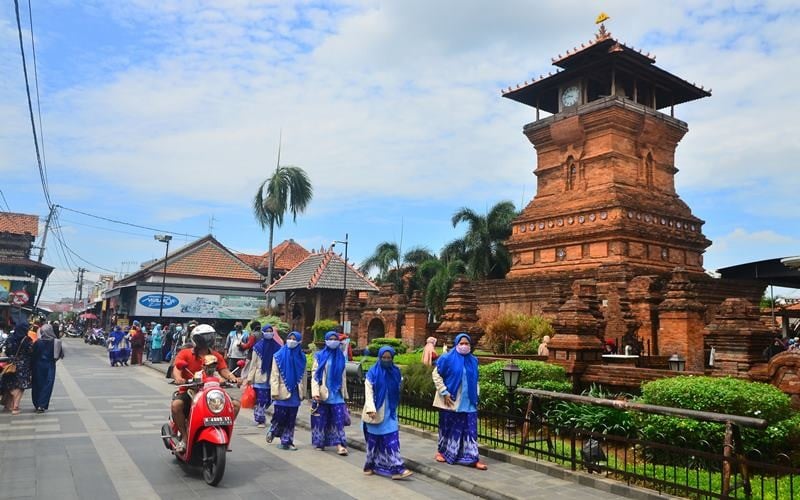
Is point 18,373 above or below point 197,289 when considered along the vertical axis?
below

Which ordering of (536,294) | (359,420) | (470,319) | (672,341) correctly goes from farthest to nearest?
(536,294)
(470,319)
(672,341)
(359,420)

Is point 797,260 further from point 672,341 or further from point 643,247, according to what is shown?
point 643,247

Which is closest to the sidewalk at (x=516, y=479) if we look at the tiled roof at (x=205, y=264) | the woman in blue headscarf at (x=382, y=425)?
the woman in blue headscarf at (x=382, y=425)

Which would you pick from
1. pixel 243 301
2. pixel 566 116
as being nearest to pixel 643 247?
pixel 566 116

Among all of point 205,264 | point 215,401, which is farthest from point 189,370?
point 205,264

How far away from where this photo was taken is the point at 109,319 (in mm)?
46156

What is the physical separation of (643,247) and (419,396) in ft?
51.5

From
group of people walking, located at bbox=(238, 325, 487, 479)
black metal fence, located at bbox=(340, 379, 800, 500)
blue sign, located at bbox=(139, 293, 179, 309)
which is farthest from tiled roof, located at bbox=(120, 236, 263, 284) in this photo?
black metal fence, located at bbox=(340, 379, 800, 500)

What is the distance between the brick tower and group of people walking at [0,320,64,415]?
18316 mm

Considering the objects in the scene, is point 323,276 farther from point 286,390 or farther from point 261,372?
point 286,390

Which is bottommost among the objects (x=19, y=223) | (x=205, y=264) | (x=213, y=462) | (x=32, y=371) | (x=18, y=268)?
(x=213, y=462)

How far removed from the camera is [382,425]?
23.5 feet

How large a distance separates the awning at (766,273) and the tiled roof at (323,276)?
14.6 meters

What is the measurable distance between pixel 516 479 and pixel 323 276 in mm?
19266
